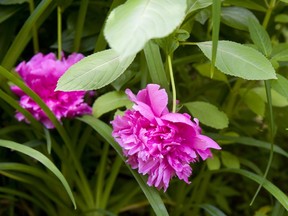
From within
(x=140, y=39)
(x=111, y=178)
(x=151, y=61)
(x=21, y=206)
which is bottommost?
(x=21, y=206)

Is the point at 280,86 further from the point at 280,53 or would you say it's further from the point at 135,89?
the point at 135,89

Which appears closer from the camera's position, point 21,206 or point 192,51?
point 192,51

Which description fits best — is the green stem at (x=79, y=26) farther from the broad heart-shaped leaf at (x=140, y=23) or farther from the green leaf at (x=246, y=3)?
the broad heart-shaped leaf at (x=140, y=23)

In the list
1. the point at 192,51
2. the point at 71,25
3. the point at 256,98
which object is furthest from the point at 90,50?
the point at 256,98

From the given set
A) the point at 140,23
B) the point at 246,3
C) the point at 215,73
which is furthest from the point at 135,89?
the point at 140,23

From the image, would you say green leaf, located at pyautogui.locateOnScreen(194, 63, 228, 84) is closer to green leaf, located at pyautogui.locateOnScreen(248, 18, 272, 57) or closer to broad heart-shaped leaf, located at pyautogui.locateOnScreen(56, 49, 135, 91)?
green leaf, located at pyautogui.locateOnScreen(248, 18, 272, 57)

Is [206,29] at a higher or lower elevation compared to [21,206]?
higher

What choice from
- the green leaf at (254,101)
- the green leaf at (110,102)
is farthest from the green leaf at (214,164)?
the green leaf at (110,102)

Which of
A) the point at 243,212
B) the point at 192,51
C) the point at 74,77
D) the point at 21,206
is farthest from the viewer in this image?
the point at 243,212

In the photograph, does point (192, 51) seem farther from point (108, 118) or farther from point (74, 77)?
point (74, 77)
